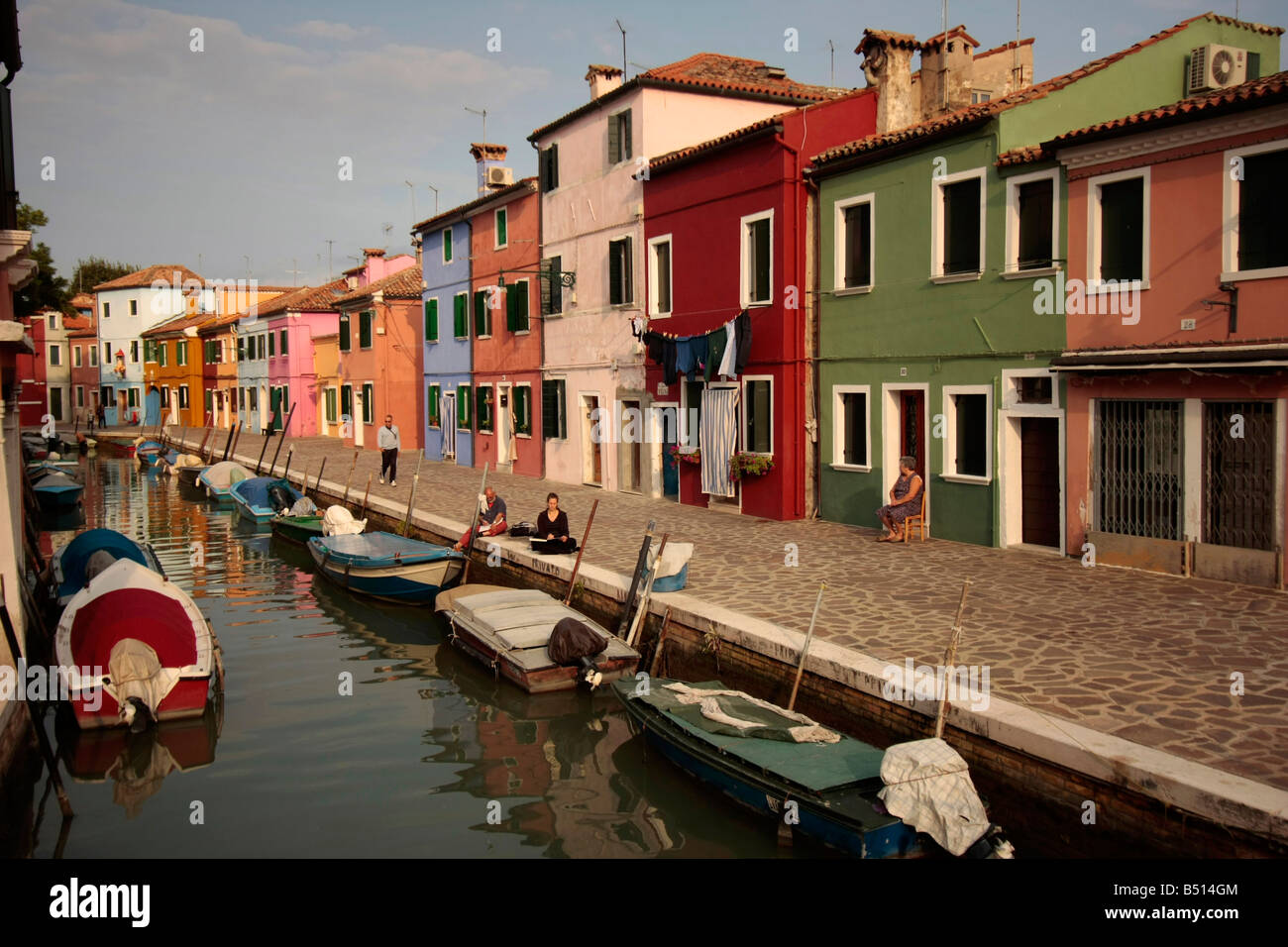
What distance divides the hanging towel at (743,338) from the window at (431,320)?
1848 cm

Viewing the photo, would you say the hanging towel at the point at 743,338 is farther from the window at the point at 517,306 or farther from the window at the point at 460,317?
the window at the point at 460,317

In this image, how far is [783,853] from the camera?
772cm

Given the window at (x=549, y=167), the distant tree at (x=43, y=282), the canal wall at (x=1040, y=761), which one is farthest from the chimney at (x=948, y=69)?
the distant tree at (x=43, y=282)

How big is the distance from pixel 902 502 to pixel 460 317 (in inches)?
812

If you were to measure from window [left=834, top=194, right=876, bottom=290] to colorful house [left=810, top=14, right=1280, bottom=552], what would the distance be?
25 mm

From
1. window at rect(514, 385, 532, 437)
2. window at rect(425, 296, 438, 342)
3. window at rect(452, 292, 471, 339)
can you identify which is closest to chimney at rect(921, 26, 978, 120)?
window at rect(514, 385, 532, 437)

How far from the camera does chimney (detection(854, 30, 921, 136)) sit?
18.4m

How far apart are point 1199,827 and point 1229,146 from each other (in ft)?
28.2

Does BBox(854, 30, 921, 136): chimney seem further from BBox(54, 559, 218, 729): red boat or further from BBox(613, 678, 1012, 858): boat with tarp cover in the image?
BBox(54, 559, 218, 729): red boat

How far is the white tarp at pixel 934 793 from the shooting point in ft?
22.1

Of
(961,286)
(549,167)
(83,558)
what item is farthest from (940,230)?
(83,558)

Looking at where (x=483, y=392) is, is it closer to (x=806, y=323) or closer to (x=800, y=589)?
(x=806, y=323)

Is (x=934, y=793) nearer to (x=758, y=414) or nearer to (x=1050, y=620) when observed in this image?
(x=1050, y=620)

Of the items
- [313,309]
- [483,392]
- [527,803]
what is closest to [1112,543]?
[527,803]
